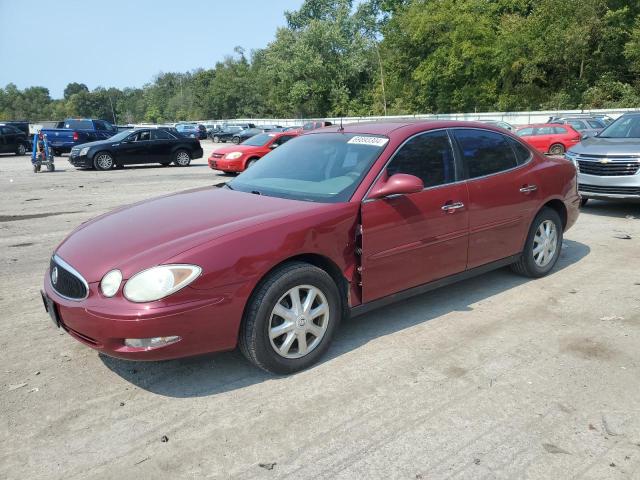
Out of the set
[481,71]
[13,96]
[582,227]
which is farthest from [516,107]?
[13,96]

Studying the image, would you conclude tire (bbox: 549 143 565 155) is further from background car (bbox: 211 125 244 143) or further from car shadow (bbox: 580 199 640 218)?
background car (bbox: 211 125 244 143)

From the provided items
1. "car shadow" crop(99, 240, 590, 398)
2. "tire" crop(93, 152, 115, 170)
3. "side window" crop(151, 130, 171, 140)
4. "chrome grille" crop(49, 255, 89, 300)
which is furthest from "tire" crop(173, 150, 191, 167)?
"chrome grille" crop(49, 255, 89, 300)

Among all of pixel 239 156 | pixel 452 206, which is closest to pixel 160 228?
pixel 452 206

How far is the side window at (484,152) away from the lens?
186 inches

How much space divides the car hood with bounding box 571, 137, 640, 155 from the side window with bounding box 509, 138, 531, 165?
4189mm

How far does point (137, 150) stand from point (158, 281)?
17.8 m

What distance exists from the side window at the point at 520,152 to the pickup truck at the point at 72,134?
24.6 metres

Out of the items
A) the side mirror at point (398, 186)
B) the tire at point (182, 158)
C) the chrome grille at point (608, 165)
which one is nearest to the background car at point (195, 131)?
the tire at point (182, 158)

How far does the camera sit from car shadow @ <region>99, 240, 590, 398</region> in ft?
11.5

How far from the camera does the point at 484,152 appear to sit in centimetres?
490

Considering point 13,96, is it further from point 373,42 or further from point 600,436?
point 600,436

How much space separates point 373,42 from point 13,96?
4442 inches

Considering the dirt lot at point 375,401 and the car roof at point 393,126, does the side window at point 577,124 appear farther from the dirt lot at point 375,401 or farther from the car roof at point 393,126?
the car roof at point 393,126

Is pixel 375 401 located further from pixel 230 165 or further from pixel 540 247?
pixel 230 165
